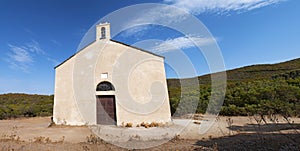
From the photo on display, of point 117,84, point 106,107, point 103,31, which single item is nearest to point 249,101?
point 117,84

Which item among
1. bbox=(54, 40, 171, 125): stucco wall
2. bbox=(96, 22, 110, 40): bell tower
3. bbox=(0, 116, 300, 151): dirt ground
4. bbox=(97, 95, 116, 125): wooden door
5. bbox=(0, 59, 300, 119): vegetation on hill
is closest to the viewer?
bbox=(0, 116, 300, 151): dirt ground

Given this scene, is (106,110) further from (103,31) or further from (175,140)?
(175,140)

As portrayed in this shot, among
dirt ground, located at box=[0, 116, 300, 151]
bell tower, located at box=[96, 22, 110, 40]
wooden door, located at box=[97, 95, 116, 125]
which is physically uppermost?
bell tower, located at box=[96, 22, 110, 40]

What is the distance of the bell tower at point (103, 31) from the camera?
1482 cm

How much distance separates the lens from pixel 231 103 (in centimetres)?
2025

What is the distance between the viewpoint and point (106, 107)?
13.7m

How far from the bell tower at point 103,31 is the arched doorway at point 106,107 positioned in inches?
131

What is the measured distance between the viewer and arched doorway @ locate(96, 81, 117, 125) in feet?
44.5

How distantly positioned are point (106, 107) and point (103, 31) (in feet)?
17.7

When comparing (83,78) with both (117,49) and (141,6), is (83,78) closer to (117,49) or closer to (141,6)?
(117,49)

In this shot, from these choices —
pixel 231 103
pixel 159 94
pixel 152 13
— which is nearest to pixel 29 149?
pixel 159 94

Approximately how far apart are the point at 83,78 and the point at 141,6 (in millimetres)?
5954

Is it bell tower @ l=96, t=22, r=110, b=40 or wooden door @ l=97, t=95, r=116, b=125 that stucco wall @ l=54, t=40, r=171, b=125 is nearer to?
wooden door @ l=97, t=95, r=116, b=125

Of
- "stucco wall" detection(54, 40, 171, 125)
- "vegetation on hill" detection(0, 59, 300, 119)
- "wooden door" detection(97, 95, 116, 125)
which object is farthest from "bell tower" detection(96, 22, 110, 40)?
"vegetation on hill" detection(0, 59, 300, 119)
